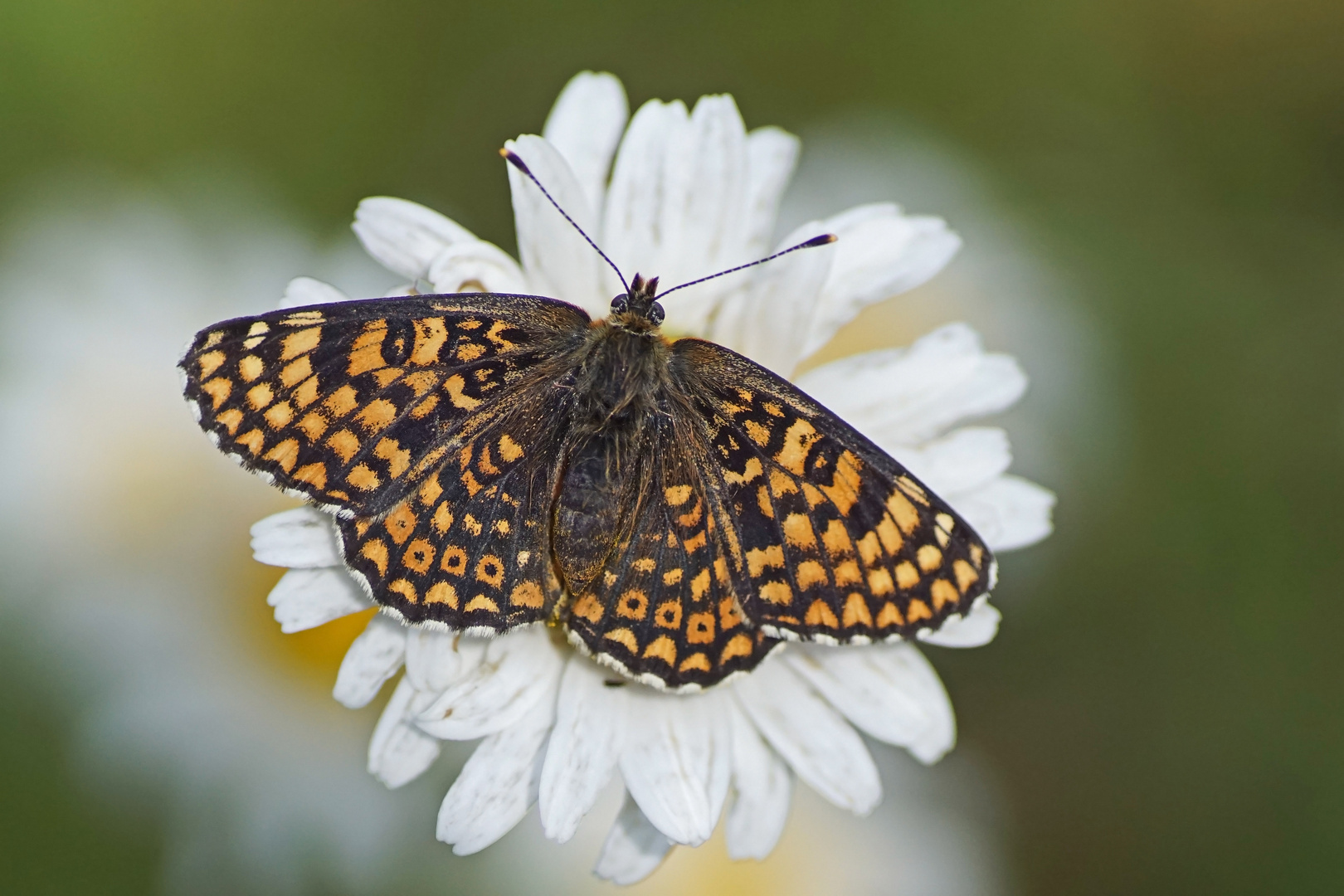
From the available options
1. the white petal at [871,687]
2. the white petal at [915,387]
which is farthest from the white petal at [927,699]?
the white petal at [915,387]

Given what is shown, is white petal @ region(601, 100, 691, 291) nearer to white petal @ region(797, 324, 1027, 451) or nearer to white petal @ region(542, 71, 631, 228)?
white petal @ region(542, 71, 631, 228)

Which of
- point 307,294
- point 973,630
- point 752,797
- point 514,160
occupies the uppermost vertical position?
point 514,160

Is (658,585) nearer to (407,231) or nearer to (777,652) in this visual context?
(777,652)

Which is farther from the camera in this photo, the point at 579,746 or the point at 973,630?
the point at 973,630

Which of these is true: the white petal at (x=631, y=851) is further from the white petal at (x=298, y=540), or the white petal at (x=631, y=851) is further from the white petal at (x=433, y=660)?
the white petal at (x=298, y=540)

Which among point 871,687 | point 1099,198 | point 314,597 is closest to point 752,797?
point 871,687

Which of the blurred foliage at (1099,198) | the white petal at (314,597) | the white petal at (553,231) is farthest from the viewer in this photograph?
the blurred foliage at (1099,198)

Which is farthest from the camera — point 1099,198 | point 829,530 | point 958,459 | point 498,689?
point 1099,198
